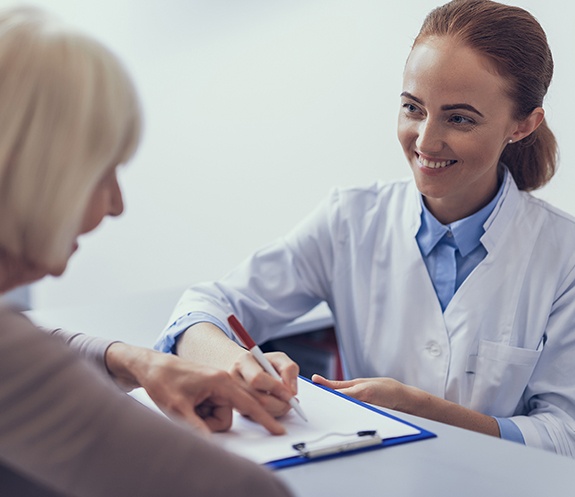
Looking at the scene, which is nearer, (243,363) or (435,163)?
(243,363)

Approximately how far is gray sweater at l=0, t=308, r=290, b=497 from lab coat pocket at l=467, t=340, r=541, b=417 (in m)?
0.92

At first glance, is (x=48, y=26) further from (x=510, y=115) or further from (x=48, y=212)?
(x=510, y=115)

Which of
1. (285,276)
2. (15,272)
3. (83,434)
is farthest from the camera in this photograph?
(285,276)

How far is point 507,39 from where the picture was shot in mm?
1476

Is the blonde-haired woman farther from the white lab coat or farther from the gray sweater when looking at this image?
the white lab coat

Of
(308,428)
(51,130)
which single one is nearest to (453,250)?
(308,428)

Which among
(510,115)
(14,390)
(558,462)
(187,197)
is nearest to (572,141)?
(510,115)

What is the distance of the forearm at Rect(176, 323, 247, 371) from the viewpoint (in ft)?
4.36

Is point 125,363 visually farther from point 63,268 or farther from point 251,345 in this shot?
point 63,268

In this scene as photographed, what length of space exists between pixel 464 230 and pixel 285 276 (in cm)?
38

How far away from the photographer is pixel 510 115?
5.00 feet

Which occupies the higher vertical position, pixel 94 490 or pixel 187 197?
pixel 94 490

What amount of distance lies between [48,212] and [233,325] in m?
0.48

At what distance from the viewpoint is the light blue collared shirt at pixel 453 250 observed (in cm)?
159
